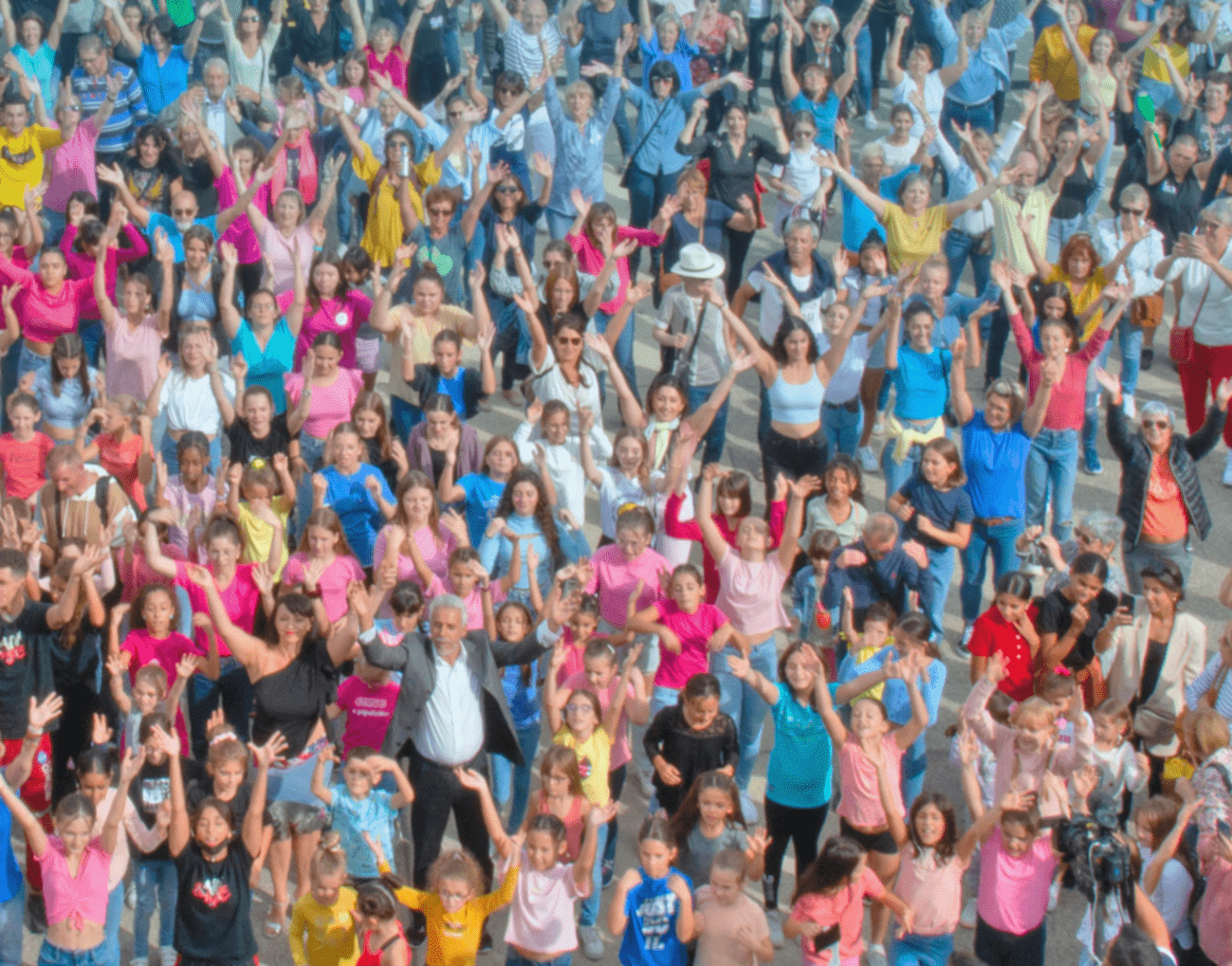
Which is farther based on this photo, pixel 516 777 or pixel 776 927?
pixel 516 777

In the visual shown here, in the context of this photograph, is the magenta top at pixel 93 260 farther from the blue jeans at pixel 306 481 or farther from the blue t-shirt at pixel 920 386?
the blue t-shirt at pixel 920 386

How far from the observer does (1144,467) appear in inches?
368

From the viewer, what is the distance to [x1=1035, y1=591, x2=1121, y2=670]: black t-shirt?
8422mm

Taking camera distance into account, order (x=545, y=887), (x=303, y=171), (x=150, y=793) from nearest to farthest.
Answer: (x=545, y=887) < (x=150, y=793) < (x=303, y=171)

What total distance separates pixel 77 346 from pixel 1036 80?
8965mm

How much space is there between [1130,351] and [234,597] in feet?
22.0

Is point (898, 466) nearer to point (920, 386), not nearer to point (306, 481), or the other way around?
point (920, 386)

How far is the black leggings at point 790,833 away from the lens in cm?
784

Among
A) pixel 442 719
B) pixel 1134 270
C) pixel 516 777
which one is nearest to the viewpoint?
pixel 442 719

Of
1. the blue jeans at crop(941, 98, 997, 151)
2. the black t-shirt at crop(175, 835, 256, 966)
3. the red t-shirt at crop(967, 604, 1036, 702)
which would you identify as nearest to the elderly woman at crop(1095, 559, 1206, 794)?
the red t-shirt at crop(967, 604, 1036, 702)

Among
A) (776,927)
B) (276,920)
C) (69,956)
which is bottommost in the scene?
(776,927)

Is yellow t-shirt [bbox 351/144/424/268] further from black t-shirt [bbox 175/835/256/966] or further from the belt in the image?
black t-shirt [bbox 175/835/256/966]

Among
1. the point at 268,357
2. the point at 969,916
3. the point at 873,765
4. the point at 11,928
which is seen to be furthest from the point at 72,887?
the point at 268,357

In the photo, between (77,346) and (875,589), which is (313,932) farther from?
(77,346)
